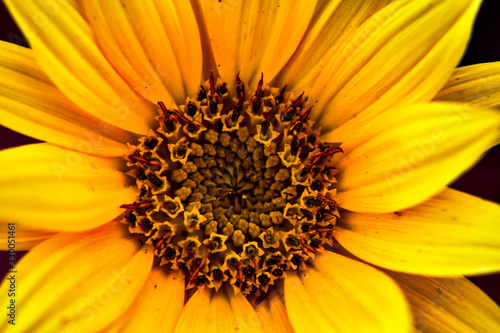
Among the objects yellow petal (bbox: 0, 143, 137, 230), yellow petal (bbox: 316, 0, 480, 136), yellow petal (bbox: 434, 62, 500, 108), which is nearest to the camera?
yellow petal (bbox: 0, 143, 137, 230)

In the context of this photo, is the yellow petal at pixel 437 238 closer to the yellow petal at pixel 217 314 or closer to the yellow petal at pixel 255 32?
the yellow petal at pixel 217 314

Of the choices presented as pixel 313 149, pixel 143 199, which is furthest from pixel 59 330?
pixel 313 149

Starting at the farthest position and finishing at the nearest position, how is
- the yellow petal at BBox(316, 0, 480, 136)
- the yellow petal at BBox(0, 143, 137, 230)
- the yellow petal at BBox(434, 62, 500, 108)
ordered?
the yellow petal at BBox(434, 62, 500, 108), the yellow petal at BBox(316, 0, 480, 136), the yellow petal at BBox(0, 143, 137, 230)

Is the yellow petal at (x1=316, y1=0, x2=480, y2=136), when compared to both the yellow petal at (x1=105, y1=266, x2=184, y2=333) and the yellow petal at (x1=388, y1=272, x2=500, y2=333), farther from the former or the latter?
the yellow petal at (x1=105, y1=266, x2=184, y2=333)

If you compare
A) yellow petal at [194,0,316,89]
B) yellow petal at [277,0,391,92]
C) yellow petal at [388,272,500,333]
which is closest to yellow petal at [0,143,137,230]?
yellow petal at [194,0,316,89]

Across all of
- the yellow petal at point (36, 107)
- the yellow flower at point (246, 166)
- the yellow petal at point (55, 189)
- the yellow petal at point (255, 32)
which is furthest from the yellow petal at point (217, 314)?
the yellow petal at point (255, 32)

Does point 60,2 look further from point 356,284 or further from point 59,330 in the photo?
point 356,284
